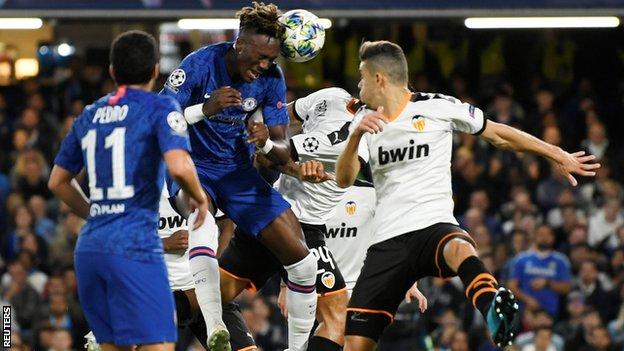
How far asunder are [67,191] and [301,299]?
8.37ft

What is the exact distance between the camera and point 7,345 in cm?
948

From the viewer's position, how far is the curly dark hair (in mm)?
9594

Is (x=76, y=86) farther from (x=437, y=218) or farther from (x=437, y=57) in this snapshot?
(x=437, y=218)

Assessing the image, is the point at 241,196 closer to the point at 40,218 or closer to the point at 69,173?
the point at 69,173

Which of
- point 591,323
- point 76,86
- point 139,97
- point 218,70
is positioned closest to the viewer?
point 139,97

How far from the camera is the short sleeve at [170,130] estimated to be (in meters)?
7.67

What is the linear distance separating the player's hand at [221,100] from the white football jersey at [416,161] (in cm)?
80

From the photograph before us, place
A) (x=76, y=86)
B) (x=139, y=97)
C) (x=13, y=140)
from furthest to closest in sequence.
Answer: (x=76, y=86) → (x=13, y=140) → (x=139, y=97)

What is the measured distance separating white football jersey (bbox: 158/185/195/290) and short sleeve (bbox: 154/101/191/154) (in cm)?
295

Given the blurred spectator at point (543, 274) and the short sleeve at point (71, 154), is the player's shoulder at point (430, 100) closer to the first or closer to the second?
the short sleeve at point (71, 154)

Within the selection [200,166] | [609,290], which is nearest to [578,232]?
[609,290]

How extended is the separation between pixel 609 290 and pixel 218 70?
354 inches

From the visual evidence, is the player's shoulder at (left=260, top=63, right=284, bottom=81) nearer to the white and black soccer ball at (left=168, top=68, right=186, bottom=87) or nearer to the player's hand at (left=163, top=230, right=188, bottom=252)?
the white and black soccer ball at (left=168, top=68, right=186, bottom=87)

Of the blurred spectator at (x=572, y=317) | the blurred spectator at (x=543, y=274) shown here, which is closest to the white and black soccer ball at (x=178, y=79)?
the blurred spectator at (x=572, y=317)
